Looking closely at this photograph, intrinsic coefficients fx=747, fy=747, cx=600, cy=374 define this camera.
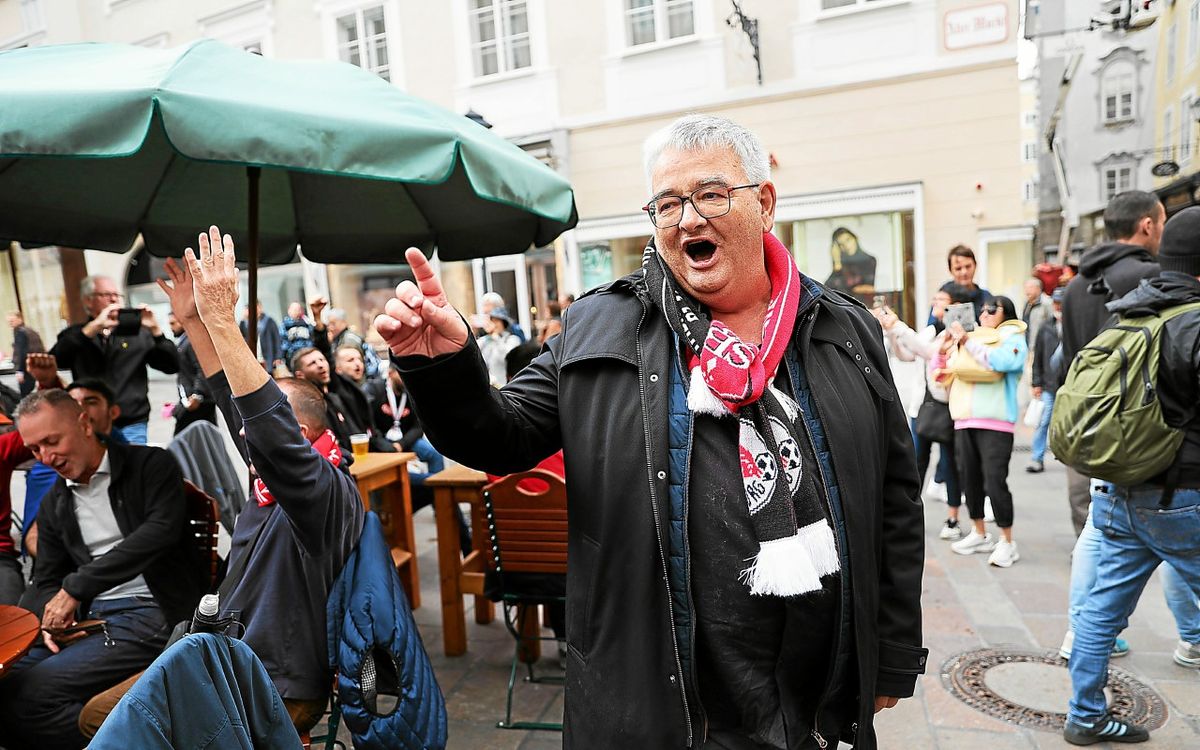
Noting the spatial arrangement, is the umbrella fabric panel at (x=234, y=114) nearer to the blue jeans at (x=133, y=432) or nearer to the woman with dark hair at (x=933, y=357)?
the woman with dark hair at (x=933, y=357)

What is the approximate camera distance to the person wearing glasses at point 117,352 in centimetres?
561

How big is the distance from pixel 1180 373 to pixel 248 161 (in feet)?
10.3

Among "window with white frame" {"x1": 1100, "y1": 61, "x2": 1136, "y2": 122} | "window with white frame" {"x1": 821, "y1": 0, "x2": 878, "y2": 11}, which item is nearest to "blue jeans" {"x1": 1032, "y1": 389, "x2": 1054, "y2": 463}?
"window with white frame" {"x1": 821, "y1": 0, "x2": 878, "y2": 11}

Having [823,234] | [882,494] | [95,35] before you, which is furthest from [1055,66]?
[95,35]

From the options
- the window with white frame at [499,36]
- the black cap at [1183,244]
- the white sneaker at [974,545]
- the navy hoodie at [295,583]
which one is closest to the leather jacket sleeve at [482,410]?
the navy hoodie at [295,583]

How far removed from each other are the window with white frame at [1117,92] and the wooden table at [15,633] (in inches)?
1167

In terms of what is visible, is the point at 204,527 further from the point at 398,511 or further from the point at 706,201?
the point at 706,201

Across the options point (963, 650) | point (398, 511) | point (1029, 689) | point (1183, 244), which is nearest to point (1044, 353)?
point (963, 650)

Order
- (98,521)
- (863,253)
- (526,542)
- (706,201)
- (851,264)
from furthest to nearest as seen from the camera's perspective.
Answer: (851,264)
(863,253)
(526,542)
(98,521)
(706,201)

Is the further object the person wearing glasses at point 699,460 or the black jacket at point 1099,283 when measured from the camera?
the black jacket at point 1099,283

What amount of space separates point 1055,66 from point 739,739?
2323 centimetres

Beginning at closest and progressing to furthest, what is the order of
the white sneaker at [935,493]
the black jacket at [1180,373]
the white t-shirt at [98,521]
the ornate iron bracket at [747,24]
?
the black jacket at [1180,373], the white t-shirt at [98,521], the white sneaker at [935,493], the ornate iron bracket at [747,24]

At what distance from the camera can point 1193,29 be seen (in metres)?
14.7

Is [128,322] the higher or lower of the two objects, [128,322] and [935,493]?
the higher
